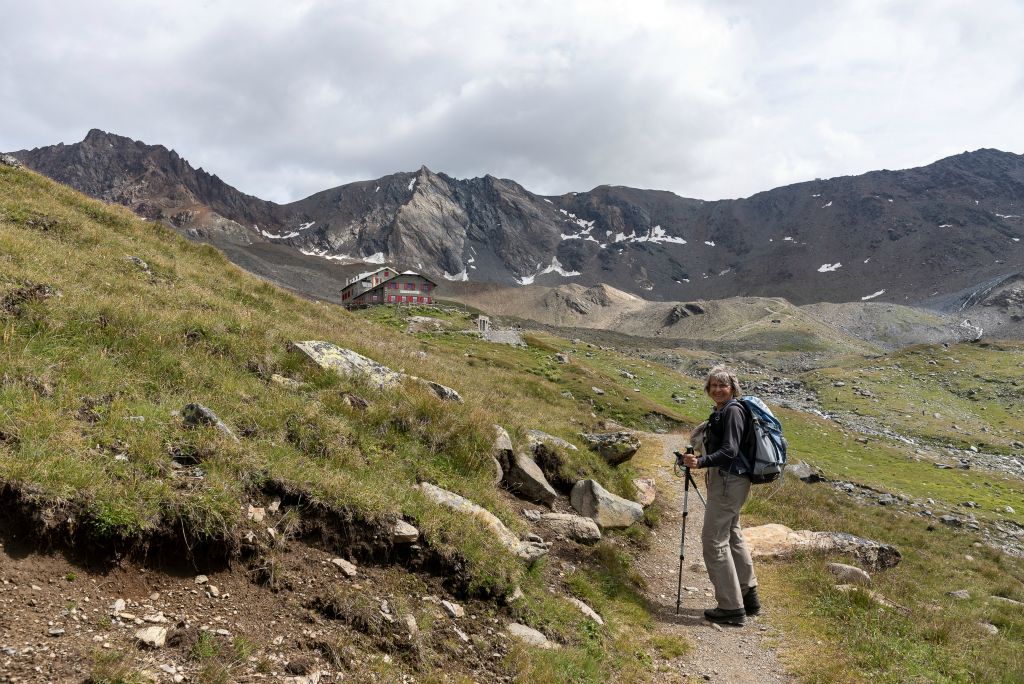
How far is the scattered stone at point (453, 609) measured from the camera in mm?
6477

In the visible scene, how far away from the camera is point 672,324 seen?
624ft

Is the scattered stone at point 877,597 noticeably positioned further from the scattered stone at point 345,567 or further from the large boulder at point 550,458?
the scattered stone at point 345,567

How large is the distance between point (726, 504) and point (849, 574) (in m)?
4.28

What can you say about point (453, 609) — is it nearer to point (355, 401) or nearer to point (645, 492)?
point (355, 401)

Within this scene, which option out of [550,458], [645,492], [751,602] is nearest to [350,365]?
[550,458]

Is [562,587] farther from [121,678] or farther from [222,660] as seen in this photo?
[121,678]

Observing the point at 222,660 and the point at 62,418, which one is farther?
the point at 62,418

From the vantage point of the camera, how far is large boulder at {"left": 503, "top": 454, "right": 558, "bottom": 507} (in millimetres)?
11133

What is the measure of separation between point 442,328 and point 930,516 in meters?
42.4

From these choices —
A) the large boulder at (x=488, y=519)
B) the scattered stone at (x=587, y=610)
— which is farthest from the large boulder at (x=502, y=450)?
the scattered stone at (x=587, y=610)

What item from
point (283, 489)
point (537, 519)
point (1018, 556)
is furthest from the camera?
point (1018, 556)

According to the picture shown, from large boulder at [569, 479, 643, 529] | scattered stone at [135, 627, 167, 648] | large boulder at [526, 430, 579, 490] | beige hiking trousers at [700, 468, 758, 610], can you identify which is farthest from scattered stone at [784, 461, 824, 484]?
scattered stone at [135, 627, 167, 648]

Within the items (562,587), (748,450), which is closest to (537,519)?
(562,587)

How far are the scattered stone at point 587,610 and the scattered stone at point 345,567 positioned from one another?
3508mm
